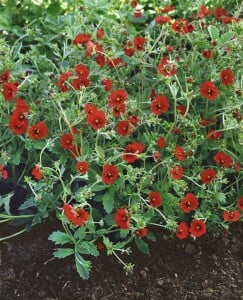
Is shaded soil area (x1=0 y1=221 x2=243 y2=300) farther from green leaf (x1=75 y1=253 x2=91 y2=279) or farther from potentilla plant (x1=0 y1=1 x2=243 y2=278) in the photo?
green leaf (x1=75 y1=253 x2=91 y2=279)

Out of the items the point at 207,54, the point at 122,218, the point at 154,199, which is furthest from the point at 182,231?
the point at 207,54

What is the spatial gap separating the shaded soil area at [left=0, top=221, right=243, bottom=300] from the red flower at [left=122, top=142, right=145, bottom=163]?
0.45m

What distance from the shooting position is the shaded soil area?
2570 mm

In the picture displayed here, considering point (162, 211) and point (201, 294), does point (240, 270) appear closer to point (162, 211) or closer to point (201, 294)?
point (201, 294)

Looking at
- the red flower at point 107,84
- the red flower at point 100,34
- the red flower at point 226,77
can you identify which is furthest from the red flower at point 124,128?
the red flower at point 100,34

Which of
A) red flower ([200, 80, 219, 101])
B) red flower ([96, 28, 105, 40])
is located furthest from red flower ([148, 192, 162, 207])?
red flower ([96, 28, 105, 40])

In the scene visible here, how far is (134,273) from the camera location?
2637 mm

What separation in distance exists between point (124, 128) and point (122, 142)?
14 centimetres

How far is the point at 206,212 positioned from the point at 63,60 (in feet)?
3.09

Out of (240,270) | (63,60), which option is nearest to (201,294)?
(240,270)

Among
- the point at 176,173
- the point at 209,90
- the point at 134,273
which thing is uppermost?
the point at 209,90

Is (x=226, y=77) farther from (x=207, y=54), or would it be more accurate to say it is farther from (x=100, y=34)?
(x=100, y=34)

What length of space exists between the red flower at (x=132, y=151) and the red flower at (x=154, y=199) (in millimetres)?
150

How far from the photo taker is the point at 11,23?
3809mm
